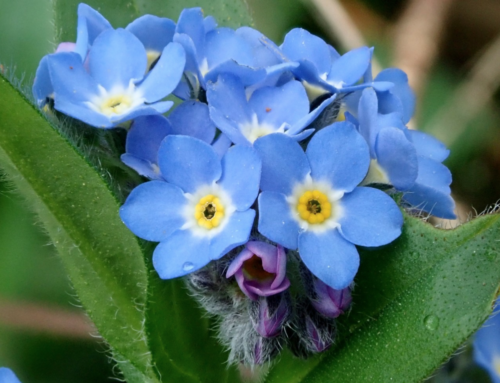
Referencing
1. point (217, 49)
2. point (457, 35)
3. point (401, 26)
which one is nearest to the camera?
point (217, 49)

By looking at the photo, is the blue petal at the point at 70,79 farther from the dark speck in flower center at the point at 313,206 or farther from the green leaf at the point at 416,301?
the green leaf at the point at 416,301

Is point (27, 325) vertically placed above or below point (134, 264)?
below

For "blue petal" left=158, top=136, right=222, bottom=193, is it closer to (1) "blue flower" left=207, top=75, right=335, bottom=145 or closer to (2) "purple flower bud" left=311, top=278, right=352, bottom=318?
(1) "blue flower" left=207, top=75, right=335, bottom=145

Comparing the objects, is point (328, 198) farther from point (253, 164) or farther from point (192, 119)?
point (192, 119)

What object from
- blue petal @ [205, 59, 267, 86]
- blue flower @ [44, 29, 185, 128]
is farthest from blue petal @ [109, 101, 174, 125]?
blue petal @ [205, 59, 267, 86]

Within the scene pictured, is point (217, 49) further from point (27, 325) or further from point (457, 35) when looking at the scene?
point (457, 35)

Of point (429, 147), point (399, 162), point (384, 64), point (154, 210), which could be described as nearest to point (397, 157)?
point (399, 162)

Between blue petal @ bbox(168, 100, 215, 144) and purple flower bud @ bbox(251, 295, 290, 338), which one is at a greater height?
blue petal @ bbox(168, 100, 215, 144)

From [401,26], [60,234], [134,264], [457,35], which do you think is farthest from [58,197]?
[457,35]
